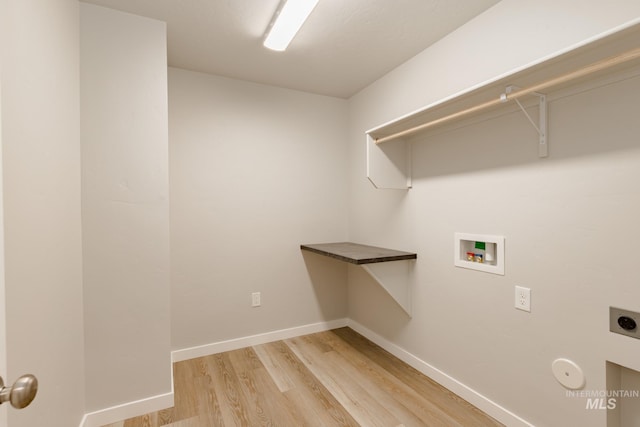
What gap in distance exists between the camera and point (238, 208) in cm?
262

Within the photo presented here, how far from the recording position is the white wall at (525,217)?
1.27m

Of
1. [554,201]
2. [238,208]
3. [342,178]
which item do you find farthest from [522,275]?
[238,208]

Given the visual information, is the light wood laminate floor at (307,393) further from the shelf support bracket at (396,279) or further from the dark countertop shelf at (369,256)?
the dark countertop shelf at (369,256)

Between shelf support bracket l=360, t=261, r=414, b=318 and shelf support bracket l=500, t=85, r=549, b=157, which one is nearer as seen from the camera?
shelf support bracket l=500, t=85, r=549, b=157

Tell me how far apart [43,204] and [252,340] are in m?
1.93

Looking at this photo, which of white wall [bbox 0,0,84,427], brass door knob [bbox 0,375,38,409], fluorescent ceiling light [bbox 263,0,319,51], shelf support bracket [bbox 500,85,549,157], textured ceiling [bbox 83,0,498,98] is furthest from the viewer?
textured ceiling [bbox 83,0,498,98]

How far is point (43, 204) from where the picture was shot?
1.17 m

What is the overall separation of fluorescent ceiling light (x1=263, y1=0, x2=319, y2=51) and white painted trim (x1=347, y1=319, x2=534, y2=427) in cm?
231

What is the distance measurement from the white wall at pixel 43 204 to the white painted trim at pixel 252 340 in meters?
0.84

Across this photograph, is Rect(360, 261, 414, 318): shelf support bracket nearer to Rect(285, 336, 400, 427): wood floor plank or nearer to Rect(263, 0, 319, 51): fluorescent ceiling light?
Rect(285, 336, 400, 427): wood floor plank

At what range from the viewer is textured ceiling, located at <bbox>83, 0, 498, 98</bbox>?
1722 millimetres

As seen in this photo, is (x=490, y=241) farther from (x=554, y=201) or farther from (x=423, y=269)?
(x=423, y=269)

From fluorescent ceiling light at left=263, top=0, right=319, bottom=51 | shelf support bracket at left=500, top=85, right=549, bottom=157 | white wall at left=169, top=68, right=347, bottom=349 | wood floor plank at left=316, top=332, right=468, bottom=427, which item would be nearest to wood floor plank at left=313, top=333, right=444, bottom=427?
wood floor plank at left=316, top=332, right=468, bottom=427

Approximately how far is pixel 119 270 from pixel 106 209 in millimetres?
343
